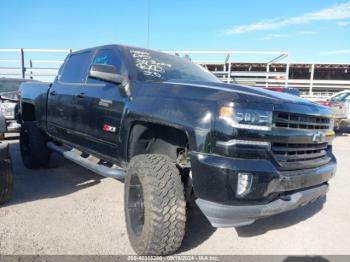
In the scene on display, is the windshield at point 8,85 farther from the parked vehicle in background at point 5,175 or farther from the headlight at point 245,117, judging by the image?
the headlight at point 245,117

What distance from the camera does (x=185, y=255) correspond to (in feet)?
10.9

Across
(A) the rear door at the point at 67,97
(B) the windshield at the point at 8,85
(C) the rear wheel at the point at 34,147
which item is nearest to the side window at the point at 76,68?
(A) the rear door at the point at 67,97

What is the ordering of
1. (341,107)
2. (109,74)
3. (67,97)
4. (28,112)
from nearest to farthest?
(109,74) < (67,97) < (28,112) < (341,107)

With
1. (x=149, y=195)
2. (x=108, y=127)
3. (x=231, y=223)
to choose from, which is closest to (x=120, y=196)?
(x=108, y=127)

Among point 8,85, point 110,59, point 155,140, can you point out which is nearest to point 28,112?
point 110,59

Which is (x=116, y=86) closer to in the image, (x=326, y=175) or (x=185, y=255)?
(x=185, y=255)

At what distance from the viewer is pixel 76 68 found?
5.21 metres

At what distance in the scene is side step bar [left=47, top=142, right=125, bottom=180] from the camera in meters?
3.92

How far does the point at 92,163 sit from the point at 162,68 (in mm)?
1403

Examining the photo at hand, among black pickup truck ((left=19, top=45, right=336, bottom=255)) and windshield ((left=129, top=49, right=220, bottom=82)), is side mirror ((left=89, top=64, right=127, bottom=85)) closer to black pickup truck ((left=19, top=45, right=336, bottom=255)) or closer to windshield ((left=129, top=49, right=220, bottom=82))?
black pickup truck ((left=19, top=45, right=336, bottom=255))

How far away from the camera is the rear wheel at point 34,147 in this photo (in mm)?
6012

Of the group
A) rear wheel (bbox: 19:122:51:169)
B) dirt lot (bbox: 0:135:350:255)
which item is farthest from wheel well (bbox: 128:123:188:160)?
rear wheel (bbox: 19:122:51:169)

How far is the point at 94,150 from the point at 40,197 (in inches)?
40.1

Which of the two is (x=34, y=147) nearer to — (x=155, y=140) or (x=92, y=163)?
(x=92, y=163)
